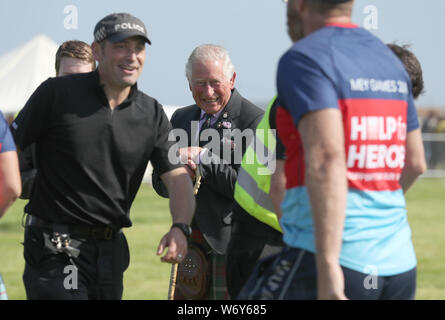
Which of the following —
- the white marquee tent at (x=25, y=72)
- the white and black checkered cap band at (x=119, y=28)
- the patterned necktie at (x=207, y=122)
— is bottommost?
the white marquee tent at (x=25, y=72)

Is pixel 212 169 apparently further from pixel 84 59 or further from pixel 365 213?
pixel 365 213

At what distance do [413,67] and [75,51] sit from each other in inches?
103

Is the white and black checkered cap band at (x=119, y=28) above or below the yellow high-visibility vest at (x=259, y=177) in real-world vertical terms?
above

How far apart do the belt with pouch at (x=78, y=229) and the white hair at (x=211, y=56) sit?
1.87 meters

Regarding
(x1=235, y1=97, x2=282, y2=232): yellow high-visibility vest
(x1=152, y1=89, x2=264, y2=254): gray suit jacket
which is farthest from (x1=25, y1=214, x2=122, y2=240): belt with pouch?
(x1=152, y1=89, x2=264, y2=254): gray suit jacket

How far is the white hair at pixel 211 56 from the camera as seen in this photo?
232 inches

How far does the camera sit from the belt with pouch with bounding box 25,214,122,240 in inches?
171

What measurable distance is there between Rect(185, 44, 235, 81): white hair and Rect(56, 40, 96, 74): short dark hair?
762 mm

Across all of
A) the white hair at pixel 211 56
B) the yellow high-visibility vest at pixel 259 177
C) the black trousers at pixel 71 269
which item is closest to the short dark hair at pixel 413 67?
the yellow high-visibility vest at pixel 259 177

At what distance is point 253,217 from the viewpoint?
16.2 feet

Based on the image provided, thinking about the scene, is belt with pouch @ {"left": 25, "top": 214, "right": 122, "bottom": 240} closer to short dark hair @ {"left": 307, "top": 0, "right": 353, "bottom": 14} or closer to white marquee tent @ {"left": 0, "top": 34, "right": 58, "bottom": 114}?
short dark hair @ {"left": 307, "top": 0, "right": 353, "bottom": 14}

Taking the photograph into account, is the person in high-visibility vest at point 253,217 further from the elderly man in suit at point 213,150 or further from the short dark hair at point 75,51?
the short dark hair at point 75,51
